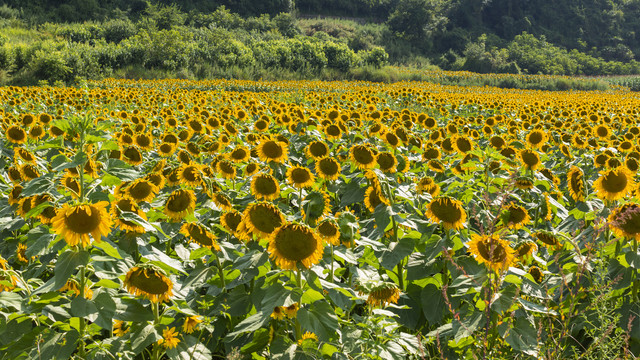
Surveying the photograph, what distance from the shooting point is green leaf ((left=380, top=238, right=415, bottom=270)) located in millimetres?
2516

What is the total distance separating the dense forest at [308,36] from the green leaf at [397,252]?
20.9 meters

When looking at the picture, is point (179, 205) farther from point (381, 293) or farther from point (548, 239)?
point (548, 239)

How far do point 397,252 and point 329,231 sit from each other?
695mm

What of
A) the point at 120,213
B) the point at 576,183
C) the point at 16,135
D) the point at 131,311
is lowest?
the point at 16,135

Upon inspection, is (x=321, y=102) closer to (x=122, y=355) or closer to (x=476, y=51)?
(x=122, y=355)

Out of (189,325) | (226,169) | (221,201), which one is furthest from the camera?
(226,169)

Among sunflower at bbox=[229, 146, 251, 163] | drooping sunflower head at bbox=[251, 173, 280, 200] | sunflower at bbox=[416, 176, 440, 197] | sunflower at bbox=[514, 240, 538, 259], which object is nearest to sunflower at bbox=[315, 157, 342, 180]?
sunflower at bbox=[416, 176, 440, 197]

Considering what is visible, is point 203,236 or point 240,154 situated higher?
point 203,236

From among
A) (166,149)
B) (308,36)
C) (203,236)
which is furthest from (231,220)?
(308,36)

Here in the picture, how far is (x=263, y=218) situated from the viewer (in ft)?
6.73

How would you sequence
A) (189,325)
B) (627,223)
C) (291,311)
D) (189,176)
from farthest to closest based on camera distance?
(189,176) < (627,223) < (189,325) < (291,311)

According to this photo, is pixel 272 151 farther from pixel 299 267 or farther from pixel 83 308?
pixel 83 308

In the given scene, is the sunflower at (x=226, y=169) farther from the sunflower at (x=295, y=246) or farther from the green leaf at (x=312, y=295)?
the green leaf at (x=312, y=295)

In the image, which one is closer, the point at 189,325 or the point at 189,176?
the point at 189,325
